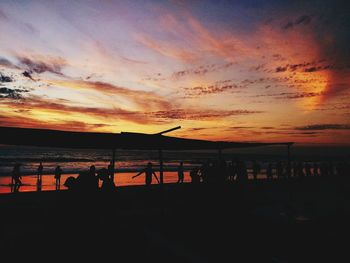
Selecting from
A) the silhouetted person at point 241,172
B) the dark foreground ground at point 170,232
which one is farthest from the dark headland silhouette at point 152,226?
the silhouetted person at point 241,172

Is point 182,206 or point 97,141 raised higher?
point 97,141

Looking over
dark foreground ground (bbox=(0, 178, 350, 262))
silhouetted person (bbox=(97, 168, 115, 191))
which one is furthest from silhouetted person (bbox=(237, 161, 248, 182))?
silhouetted person (bbox=(97, 168, 115, 191))

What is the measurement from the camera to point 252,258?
5.72m

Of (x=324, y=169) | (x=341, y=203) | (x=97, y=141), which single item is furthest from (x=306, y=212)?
(x=324, y=169)

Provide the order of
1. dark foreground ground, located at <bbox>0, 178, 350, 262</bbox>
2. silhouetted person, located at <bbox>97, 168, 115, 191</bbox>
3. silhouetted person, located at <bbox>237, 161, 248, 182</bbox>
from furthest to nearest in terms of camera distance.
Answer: silhouetted person, located at <bbox>237, 161, 248, 182</bbox>, silhouetted person, located at <bbox>97, 168, 115, 191</bbox>, dark foreground ground, located at <bbox>0, 178, 350, 262</bbox>

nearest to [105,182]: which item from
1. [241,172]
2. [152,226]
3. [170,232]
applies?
[152,226]

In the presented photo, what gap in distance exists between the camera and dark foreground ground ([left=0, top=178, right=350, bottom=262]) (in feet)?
19.3

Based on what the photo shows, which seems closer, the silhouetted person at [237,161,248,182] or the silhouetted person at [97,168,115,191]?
the silhouetted person at [97,168,115,191]

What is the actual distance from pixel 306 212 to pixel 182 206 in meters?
4.72

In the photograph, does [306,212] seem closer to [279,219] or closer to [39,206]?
[279,219]

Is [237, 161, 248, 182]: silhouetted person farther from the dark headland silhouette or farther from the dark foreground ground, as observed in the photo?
the dark foreground ground

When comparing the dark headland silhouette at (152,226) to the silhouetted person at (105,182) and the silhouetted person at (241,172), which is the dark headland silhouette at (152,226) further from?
the silhouetted person at (241,172)

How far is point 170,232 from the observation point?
7.48 m

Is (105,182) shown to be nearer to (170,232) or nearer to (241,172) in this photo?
(170,232)
